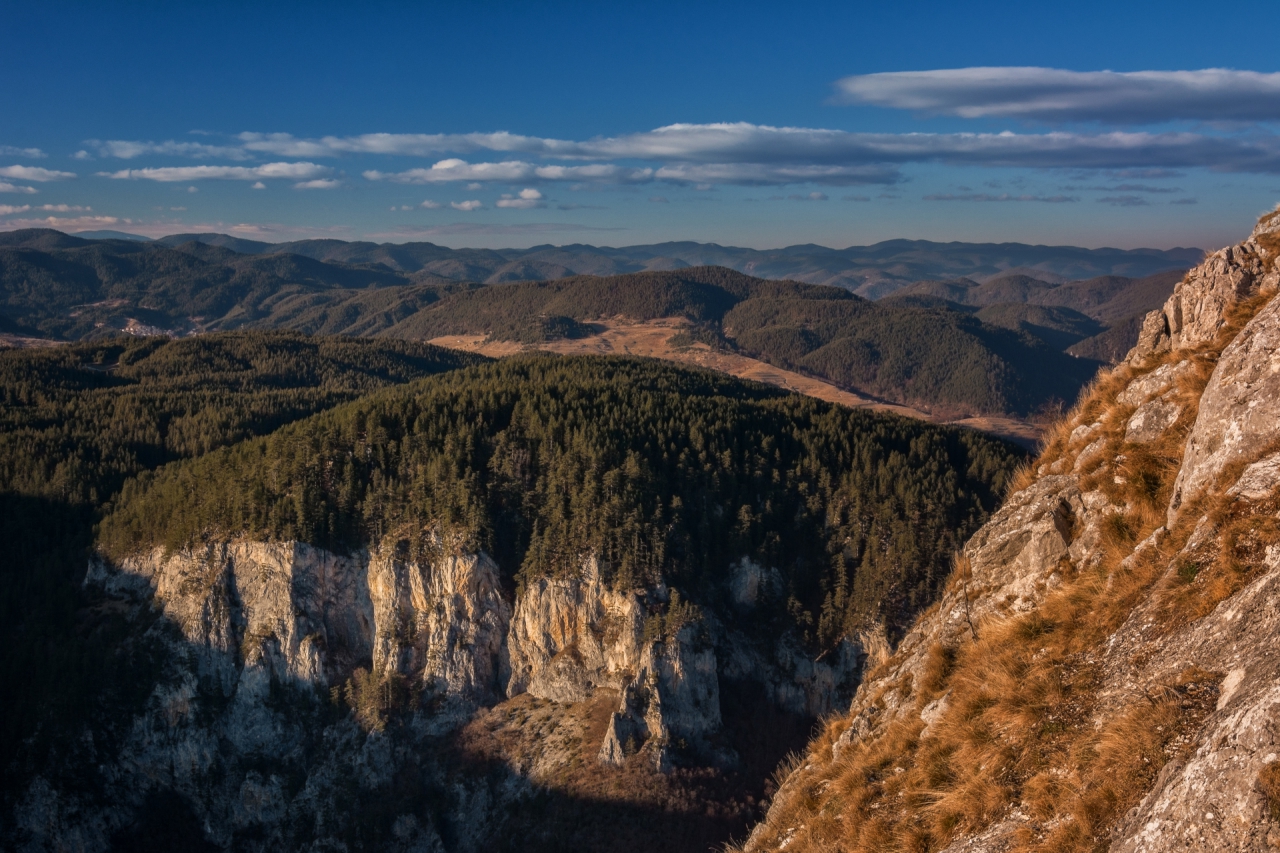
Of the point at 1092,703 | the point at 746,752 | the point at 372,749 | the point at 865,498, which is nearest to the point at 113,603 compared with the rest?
the point at 372,749

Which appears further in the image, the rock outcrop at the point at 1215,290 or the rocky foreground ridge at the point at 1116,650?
the rock outcrop at the point at 1215,290

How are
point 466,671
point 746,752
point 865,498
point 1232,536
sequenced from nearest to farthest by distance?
point 1232,536 < point 746,752 < point 466,671 < point 865,498

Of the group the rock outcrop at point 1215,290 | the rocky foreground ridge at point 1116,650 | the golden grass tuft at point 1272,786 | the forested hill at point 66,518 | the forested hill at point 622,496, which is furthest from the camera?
the forested hill at point 622,496

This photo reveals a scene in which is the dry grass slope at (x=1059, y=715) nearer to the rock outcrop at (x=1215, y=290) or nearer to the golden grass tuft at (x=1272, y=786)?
the golden grass tuft at (x=1272, y=786)

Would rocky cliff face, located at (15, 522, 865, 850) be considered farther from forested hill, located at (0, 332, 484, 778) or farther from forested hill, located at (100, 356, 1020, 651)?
forested hill, located at (0, 332, 484, 778)

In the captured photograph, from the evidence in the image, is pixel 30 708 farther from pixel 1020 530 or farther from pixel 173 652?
pixel 1020 530

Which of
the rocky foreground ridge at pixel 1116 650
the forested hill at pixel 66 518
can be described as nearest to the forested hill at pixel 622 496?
the forested hill at pixel 66 518
